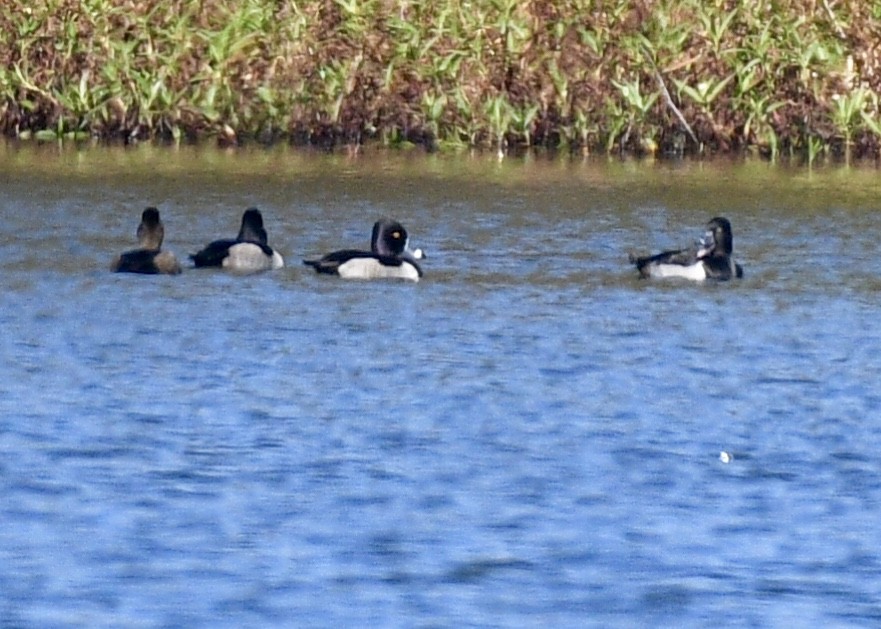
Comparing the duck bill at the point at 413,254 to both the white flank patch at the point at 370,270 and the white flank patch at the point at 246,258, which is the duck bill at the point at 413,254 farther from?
the white flank patch at the point at 246,258

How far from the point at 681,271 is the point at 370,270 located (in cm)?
205

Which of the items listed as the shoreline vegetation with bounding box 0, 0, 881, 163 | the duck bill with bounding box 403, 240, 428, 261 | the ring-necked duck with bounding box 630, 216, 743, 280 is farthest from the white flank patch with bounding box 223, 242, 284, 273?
the shoreline vegetation with bounding box 0, 0, 881, 163

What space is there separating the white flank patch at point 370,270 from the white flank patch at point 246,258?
21.8 inches

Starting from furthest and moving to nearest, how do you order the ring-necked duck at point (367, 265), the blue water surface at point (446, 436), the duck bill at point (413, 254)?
the duck bill at point (413, 254)
the ring-necked duck at point (367, 265)
the blue water surface at point (446, 436)

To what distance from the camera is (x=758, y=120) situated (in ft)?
85.3

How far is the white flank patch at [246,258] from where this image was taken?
15.7 m

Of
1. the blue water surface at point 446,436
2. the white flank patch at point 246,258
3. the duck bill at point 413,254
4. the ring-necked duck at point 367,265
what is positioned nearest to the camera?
the blue water surface at point 446,436

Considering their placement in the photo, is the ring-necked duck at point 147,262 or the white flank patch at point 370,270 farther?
the white flank patch at point 370,270

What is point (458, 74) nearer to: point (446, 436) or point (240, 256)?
point (240, 256)

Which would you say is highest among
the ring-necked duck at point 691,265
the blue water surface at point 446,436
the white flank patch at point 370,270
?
the ring-necked duck at point 691,265

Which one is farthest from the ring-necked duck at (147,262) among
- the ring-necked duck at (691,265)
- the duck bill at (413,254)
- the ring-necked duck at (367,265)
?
the ring-necked duck at (691,265)

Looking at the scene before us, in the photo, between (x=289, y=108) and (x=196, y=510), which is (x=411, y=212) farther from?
(x=196, y=510)

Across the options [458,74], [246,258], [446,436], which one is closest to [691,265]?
[246,258]

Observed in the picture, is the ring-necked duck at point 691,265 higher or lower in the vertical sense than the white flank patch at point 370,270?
higher
